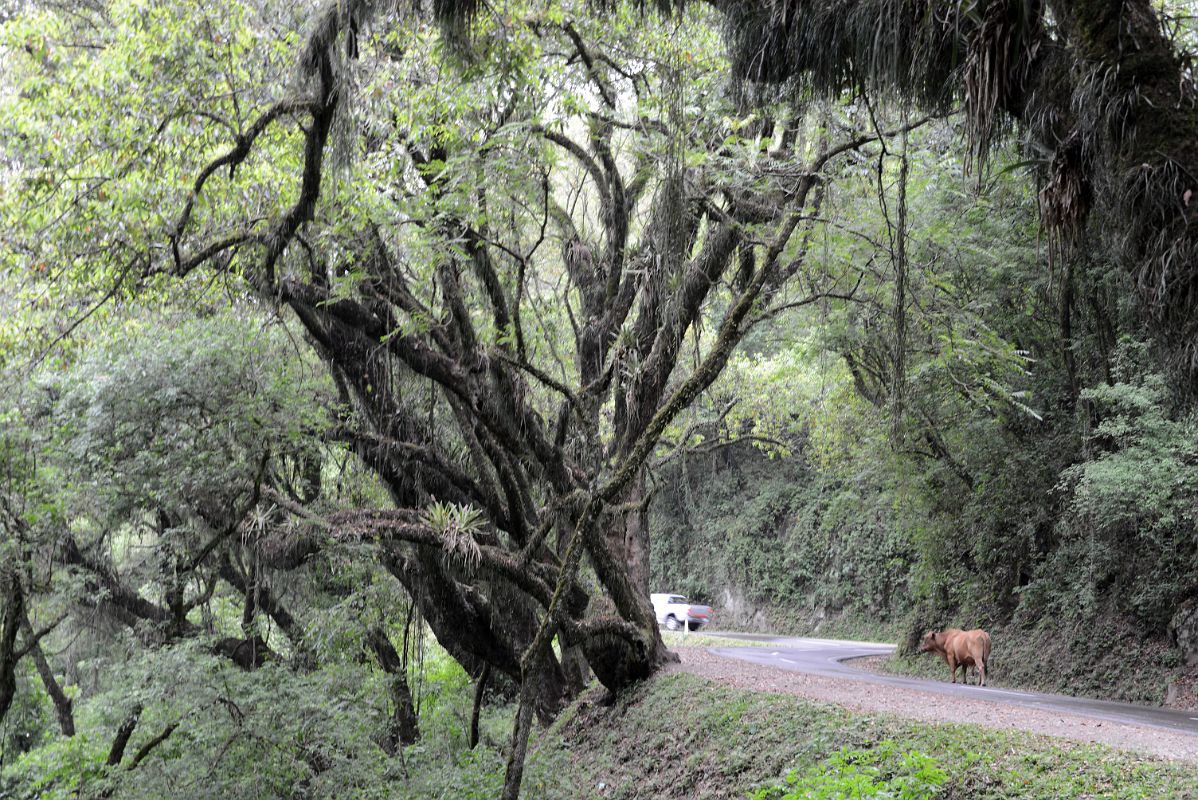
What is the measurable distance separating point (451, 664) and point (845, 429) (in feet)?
32.2

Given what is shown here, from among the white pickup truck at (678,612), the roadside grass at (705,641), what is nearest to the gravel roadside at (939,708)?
the roadside grass at (705,641)

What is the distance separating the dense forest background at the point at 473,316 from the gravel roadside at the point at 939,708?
1642 millimetres

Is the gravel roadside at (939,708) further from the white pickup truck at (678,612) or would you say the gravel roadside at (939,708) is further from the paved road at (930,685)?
the white pickup truck at (678,612)

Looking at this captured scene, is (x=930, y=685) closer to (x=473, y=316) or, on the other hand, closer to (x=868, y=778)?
(x=868, y=778)

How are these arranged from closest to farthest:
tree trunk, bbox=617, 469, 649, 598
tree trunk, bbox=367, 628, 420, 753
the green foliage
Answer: the green foliage, tree trunk, bbox=367, 628, 420, 753, tree trunk, bbox=617, 469, 649, 598

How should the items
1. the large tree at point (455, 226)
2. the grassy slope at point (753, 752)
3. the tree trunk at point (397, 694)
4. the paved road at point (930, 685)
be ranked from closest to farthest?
the grassy slope at point (753, 752), the large tree at point (455, 226), the paved road at point (930, 685), the tree trunk at point (397, 694)

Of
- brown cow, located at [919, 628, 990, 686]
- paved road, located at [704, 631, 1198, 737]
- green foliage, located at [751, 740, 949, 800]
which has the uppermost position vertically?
brown cow, located at [919, 628, 990, 686]

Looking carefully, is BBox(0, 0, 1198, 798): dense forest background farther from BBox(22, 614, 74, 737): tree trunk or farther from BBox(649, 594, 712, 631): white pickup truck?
BBox(649, 594, 712, 631): white pickup truck

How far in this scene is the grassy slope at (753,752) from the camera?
614cm

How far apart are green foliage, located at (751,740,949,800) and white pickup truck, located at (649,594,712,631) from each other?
2176 centimetres

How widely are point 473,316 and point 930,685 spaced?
8894 millimetres

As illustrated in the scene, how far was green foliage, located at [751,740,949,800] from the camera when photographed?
6562 mm

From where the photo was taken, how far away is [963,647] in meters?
14.8

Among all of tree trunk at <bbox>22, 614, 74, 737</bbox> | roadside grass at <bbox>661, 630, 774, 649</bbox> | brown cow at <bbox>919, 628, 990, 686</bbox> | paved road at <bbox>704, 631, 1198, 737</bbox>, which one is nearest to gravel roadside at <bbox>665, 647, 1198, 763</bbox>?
paved road at <bbox>704, 631, 1198, 737</bbox>
